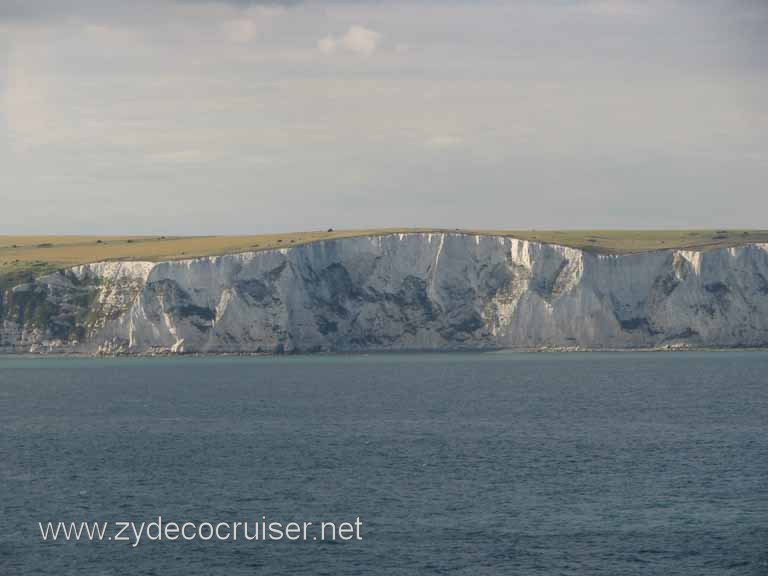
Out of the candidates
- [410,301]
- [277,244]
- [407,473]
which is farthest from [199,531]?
[277,244]

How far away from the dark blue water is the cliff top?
56.9 meters

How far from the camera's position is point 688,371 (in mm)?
135250

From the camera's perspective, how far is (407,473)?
62.0 m

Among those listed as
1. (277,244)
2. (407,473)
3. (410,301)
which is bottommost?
(407,473)

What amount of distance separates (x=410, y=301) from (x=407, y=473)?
106m

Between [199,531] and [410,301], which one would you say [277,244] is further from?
[199,531]

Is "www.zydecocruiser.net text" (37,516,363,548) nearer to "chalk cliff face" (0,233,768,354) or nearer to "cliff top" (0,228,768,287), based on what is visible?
"chalk cliff face" (0,233,768,354)

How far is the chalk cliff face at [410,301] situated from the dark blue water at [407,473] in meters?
45.5

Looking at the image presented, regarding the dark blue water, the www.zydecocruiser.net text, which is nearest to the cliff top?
the dark blue water

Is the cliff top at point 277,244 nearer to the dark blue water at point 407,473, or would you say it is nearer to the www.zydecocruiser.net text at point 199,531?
the dark blue water at point 407,473

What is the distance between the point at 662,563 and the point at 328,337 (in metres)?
128

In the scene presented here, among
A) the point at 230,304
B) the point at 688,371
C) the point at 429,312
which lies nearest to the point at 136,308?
the point at 230,304

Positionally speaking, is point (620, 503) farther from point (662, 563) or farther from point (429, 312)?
point (429, 312)

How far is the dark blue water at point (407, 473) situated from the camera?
45219mm
